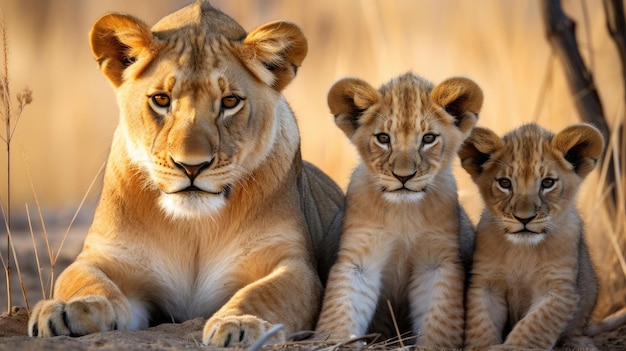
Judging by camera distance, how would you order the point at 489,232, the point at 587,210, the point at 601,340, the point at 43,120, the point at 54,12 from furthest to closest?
1. the point at 54,12
2. the point at 43,120
3. the point at 587,210
4. the point at 601,340
5. the point at 489,232

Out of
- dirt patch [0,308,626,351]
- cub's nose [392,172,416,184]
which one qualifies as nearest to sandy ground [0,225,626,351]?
dirt patch [0,308,626,351]

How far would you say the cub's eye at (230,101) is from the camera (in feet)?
13.8

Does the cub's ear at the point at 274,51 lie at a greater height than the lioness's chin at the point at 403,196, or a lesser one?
greater

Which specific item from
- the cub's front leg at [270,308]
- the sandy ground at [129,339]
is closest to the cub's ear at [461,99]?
the cub's front leg at [270,308]

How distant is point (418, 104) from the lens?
438 cm

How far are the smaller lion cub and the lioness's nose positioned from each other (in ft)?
4.12

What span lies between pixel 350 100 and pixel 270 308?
1.00 metres

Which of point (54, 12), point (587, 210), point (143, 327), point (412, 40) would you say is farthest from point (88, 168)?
point (143, 327)

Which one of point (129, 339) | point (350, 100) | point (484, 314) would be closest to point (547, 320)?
point (484, 314)

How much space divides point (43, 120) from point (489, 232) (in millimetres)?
6327

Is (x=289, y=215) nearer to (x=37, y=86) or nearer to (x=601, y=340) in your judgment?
(x=601, y=340)

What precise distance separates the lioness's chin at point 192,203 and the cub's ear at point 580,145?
4.82 feet

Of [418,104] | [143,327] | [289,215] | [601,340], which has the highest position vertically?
[418,104]

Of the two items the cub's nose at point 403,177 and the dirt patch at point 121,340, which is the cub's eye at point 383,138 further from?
the dirt patch at point 121,340
